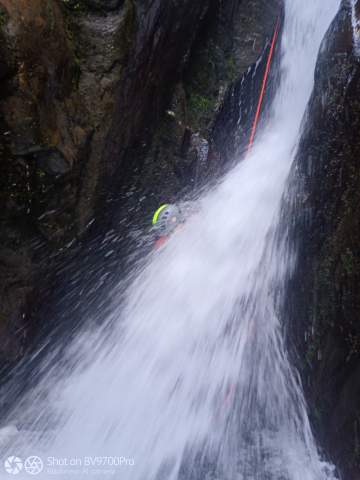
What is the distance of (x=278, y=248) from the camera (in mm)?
4875

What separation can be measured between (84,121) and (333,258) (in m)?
2.97

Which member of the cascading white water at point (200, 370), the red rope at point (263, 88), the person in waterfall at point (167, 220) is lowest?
the cascading white water at point (200, 370)

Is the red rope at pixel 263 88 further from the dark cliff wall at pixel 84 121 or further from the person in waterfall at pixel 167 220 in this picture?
the person in waterfall at pixel 167 220

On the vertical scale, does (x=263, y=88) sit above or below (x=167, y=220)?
above

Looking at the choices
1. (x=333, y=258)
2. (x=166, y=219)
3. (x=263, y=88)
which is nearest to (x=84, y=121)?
(x=166, y=219)

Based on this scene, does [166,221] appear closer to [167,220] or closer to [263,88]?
[167,220]

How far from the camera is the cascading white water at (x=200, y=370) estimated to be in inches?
163

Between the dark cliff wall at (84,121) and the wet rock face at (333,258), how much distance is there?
2060 mm

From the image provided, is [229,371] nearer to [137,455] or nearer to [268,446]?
[268,446]

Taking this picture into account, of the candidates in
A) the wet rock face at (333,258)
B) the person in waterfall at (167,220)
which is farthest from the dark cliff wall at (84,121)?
the wet rock face at (333,258)

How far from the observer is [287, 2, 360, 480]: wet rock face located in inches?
125

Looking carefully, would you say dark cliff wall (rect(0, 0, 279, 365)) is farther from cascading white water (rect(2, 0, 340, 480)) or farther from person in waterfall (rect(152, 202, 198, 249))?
cascading white water (rect(2, 0, 340, 480))

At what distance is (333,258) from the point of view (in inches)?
134

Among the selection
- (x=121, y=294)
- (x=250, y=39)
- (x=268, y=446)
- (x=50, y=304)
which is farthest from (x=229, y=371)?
(x=250, y=39)
